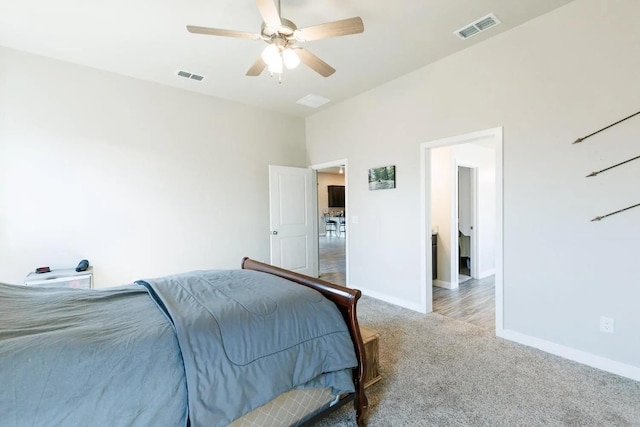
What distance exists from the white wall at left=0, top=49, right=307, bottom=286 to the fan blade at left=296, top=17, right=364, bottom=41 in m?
2.66

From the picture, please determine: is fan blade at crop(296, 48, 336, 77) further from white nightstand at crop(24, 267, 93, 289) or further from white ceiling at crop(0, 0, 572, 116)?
white nightstand at crop(24, 267, 93, 289)

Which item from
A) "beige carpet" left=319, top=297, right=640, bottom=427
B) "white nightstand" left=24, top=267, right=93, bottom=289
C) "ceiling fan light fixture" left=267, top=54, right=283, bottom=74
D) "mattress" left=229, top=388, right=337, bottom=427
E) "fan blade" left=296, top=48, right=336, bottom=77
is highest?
"fan blade" left=296, top=48, right=336, bottom=77

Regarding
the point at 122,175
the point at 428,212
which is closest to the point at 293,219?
the point at 428,212

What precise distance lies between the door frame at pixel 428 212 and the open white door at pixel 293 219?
83.1 inches

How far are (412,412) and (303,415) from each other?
753 millimetres

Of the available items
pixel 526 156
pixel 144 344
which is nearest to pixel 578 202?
pixel 526 156

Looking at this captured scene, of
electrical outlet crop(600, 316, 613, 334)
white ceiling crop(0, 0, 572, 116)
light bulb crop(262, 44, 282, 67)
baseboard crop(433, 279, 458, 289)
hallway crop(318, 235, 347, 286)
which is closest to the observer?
light bulb crop(262, 44, 282, 67)

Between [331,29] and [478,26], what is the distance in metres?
1.61

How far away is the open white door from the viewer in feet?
15.4

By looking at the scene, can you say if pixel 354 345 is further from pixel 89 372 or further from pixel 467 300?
pixel 467 300

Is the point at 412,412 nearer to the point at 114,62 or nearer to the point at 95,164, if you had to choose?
the point at 95,164

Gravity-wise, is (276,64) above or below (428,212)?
above

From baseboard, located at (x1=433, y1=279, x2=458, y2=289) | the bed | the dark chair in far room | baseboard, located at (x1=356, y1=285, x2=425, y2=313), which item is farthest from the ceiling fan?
the dark chair in far room

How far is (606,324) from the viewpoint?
2346 mm
